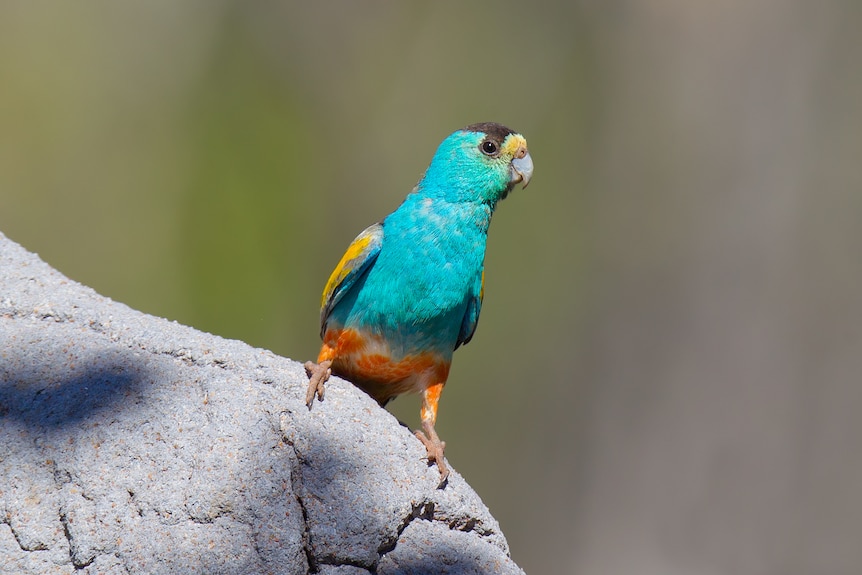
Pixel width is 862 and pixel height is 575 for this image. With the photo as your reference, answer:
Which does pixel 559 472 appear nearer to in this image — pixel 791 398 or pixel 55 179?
pixel 791 398

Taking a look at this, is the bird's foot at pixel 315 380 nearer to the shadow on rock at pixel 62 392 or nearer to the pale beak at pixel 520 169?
the shadow on rock at pixel 62 392

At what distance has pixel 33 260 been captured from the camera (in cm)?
333

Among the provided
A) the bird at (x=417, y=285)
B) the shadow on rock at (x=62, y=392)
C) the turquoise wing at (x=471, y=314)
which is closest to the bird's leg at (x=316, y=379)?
the bird at (x=417, y=285)

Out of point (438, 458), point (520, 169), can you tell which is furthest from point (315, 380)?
point (520, 169)

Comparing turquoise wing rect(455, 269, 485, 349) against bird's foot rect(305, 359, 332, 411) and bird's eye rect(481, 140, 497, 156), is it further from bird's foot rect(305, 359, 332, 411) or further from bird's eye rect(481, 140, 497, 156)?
bird's foot rect(305, 359, 332, 411)

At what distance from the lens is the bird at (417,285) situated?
142 inches

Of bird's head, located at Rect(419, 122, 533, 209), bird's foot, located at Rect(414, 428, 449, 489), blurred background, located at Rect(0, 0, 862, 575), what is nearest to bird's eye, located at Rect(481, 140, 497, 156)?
bird's head, located at Rect(419, 122, 533, 209)

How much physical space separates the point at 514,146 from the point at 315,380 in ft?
4.75

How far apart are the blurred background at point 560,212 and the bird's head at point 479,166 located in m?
3.55

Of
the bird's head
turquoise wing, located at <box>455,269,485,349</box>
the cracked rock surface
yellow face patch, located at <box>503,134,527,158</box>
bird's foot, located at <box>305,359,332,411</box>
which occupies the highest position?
yellow face patch, located at <box>503,134,527,158</box>

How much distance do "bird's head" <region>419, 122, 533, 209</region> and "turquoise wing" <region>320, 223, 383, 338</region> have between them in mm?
315

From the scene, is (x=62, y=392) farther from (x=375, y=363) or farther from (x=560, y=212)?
(x=560, y=212)

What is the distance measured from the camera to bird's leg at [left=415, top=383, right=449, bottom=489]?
3045mm

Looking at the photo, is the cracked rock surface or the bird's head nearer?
the cracked rock surface
